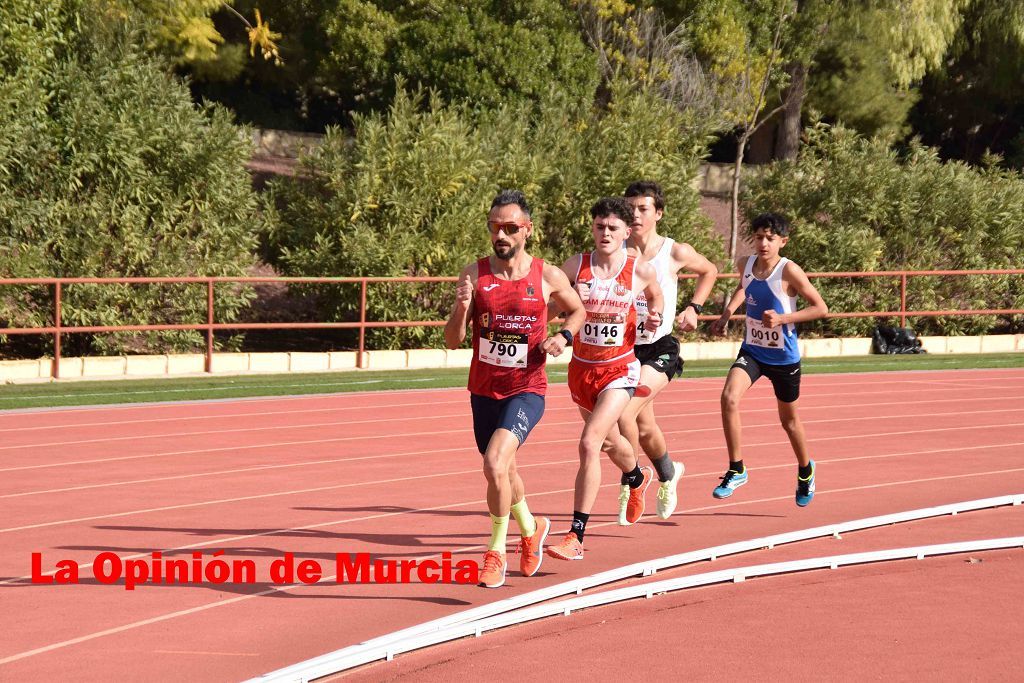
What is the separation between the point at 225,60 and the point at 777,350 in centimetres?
3113

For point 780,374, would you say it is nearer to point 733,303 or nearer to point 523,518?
point 733,303

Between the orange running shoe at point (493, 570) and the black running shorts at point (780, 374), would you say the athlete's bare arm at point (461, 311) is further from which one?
the black running shorts at point (780, 374)

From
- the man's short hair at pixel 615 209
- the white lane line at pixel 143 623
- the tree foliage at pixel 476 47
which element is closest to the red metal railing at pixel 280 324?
the tree foliage at pixel 476 47

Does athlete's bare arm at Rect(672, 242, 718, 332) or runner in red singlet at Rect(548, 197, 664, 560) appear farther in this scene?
athlete's bare arm at Rect(672, 242, 718, 332)

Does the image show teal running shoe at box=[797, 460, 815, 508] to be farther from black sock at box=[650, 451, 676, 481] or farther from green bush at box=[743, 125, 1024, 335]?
green bush at box=[743, 125, 1024, 335]

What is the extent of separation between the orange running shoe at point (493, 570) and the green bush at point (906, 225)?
18.6 m

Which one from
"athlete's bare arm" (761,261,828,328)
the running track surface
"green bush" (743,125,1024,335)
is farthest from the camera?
"green bush" (743,125,1024,335)

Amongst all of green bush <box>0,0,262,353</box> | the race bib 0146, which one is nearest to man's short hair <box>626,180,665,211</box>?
the race bib 0146

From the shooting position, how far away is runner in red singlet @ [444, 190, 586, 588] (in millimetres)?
7824

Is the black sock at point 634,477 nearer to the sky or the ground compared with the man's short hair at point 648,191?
nearer to the ground

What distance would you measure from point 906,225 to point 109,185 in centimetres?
1394

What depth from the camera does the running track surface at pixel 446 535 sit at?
22.5ft

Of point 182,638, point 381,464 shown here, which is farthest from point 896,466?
point 182,638

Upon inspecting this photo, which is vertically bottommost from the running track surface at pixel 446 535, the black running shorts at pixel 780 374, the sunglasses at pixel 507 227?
the running track surface at pixel 446 535
